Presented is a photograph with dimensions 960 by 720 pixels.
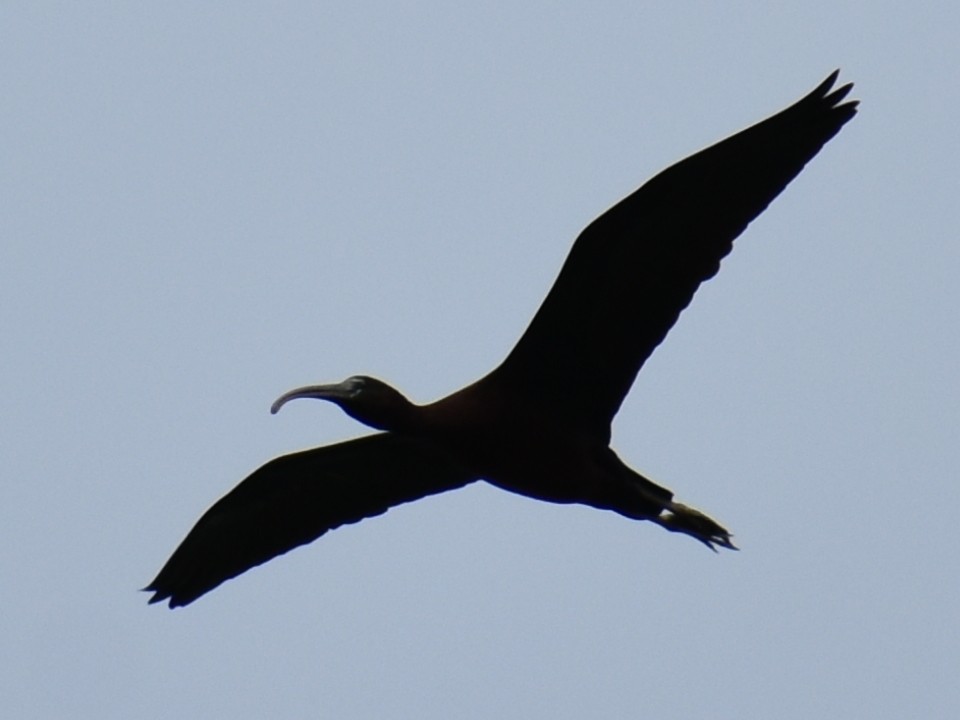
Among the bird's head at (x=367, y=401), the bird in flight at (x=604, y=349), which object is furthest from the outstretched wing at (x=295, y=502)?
the bird's head at (x=367, y=401)

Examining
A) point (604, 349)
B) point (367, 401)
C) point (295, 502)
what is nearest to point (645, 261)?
point (604, 349)

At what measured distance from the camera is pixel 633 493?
11.7 metres

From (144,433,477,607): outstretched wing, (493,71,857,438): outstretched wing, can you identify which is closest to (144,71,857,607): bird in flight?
(493,71,857,438): outstretched wing

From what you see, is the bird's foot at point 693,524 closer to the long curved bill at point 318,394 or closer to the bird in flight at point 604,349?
the bird in flight at point 604,349

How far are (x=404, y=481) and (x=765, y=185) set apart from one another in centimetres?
318

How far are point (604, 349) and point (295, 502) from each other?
2434mm

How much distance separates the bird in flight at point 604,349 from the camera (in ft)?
Result: 35.7

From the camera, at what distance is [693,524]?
12133mm

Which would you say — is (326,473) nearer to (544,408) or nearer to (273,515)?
(273,515)

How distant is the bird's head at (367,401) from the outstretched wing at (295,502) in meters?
1.10

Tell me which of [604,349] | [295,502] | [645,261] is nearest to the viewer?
[645,261]

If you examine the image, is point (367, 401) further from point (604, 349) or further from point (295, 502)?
point (295, 502)

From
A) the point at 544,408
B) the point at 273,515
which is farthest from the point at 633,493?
the point at 273,515

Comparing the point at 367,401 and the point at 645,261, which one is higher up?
the point at 645,261
